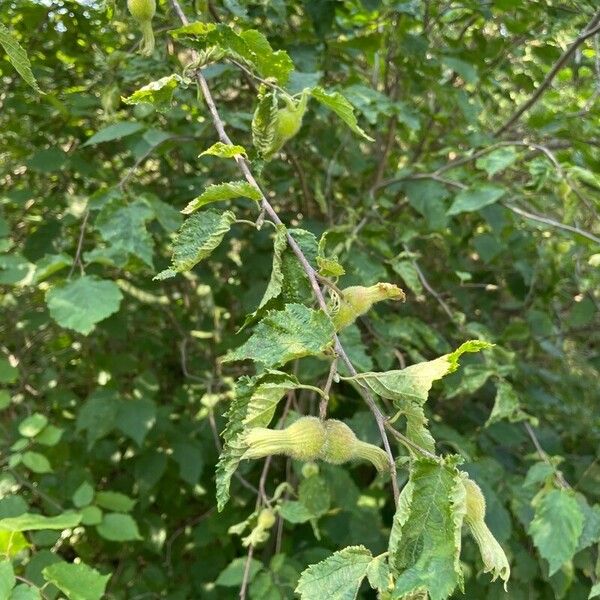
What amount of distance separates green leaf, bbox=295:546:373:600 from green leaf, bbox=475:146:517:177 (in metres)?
1.07

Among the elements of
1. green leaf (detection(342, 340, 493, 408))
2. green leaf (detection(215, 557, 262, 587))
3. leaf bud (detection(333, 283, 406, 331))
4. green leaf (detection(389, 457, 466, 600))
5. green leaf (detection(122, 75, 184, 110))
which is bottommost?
green leaf (detection(215, 557, 262, 587))

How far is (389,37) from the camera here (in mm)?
1958

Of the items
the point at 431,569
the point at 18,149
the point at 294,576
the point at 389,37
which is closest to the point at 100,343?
the point at 18,149

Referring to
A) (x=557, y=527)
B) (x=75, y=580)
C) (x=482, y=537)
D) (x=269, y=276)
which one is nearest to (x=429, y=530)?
(x=482, y=537)

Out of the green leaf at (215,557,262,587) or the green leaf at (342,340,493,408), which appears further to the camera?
the green leaf at (215,557,262,587)

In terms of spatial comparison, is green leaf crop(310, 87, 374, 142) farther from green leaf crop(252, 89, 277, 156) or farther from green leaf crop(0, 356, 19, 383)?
green leaf crop(0, 356, 19, 383)

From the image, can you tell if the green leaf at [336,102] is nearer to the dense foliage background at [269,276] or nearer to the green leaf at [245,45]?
the green leaf at [245,45]

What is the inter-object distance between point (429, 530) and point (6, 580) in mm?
589

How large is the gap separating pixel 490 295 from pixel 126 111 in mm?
1384

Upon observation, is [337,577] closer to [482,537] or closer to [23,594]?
[482,537]

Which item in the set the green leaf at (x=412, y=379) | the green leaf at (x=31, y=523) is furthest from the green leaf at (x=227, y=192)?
the green leaf at (x=31, y=523)

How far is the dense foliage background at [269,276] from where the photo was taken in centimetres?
150

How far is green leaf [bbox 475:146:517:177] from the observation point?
1.51m

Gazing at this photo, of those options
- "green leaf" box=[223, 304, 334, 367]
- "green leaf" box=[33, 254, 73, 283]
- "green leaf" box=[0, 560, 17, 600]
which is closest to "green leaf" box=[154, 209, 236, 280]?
"green leaf" box=[223, 304, 334, 367]
